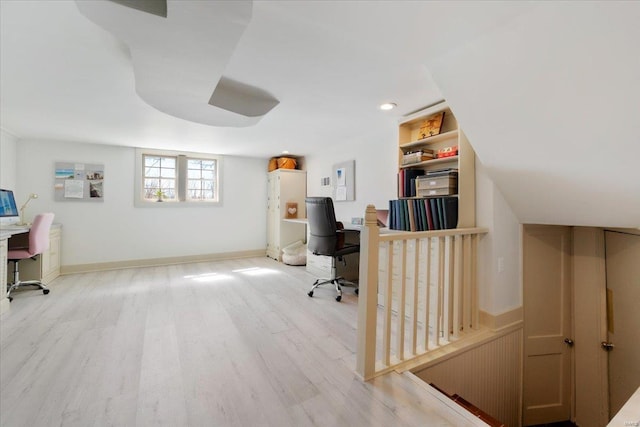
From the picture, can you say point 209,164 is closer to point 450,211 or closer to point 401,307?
point 450,211

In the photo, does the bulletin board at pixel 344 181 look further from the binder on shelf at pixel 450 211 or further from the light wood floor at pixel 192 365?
the binder on shelf at pixel 450 211

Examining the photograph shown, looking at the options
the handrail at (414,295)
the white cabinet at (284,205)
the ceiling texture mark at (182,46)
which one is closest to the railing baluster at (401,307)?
the handrail at (414,295)

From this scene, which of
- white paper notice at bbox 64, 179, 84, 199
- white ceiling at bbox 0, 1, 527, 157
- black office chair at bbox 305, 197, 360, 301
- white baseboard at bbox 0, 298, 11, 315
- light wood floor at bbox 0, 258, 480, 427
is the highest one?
white ceiling at bbox 0, 1, 527, 157

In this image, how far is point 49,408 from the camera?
4.58 feet

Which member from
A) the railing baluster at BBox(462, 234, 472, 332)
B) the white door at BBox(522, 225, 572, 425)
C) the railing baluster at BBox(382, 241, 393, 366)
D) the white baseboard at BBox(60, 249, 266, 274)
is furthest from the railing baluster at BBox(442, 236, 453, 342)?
A: the white baseboard at BBox(60, 249, 266, 274)

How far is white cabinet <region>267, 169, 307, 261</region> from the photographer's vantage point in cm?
508

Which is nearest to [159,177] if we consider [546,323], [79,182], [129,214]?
[129,214]

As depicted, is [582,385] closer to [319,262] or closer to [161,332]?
[319,262]

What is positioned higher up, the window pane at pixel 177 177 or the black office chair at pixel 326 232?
the window pane at pixel 177 177

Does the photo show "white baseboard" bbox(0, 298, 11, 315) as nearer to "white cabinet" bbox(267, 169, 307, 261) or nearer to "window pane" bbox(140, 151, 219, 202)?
"window pane" bbox(140, 151, 219, 202)

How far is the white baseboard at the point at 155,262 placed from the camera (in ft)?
13.8

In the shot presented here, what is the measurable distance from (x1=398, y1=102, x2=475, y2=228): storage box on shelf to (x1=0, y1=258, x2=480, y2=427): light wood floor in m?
1.41

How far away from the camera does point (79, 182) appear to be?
4.18 metres

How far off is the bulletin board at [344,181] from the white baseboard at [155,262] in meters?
2.26
